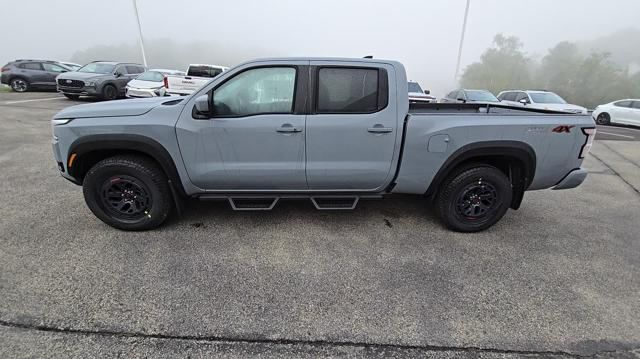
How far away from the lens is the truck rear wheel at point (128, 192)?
3385mm

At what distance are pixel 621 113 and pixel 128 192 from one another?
2004cm

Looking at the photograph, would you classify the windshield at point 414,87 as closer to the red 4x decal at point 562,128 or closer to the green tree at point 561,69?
the red 4x decal at point 562,128

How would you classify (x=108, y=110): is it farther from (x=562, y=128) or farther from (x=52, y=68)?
(x=52, y=68)

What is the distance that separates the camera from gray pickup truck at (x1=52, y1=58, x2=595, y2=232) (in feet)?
10.8

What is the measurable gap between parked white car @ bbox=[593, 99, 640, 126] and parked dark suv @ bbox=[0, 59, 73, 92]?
2662 cm

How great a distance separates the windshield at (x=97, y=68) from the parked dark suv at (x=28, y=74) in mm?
4601

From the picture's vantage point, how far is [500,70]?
78.4 meters

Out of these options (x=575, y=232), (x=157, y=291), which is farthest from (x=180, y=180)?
(x=575, y=232)

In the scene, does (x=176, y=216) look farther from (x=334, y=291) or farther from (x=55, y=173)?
(x=55, y=173)

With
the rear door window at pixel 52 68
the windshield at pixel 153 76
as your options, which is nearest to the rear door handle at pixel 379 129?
the windshield at pixel 153 76

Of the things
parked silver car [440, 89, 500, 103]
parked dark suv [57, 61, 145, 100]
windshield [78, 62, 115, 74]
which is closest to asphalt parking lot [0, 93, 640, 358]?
parked dark suv [57, 61, 145, 100]

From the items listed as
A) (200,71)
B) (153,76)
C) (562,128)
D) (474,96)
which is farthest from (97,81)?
(474,96)

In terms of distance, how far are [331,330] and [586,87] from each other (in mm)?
77092

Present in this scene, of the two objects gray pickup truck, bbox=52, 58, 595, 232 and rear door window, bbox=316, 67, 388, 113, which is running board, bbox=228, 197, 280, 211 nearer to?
gray pickup truck, bbox=52, 58, 595, 232
